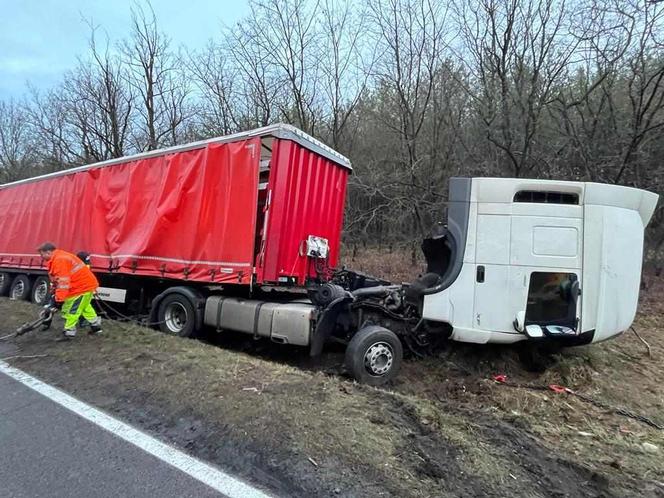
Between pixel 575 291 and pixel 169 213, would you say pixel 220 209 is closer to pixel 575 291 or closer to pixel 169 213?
pixel 169 213

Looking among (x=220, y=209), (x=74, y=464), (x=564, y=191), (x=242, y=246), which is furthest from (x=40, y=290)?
(x=564, y=191)

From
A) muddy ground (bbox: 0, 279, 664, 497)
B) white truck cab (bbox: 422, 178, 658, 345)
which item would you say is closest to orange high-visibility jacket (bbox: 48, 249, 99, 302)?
muddy ground (bbox: 0, 279, 664, 497)

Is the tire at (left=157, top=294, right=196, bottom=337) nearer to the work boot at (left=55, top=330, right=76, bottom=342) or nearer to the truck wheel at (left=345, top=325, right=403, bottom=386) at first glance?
the work boot at (left=55, top=330, right=76, bottom=342)

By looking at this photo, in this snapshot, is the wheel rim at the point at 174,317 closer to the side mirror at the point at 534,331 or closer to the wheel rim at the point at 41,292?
the side mirror at the point at 534,331

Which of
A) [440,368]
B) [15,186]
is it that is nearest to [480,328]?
[440,368]

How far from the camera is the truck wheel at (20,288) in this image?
1121cm

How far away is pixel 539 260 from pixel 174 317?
17.9 feet

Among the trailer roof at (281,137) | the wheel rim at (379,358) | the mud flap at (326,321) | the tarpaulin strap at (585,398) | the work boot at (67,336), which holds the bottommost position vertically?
the work boot at (67,336)

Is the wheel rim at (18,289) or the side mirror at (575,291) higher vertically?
the side mirror at (575,291)

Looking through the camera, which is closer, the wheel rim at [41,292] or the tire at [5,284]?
the wheel rim at [41,292]

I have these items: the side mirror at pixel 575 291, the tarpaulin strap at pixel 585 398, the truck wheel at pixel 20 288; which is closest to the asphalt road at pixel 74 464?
the tarpaulin strap at pixel 585 398

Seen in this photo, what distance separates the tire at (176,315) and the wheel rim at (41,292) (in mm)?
5140

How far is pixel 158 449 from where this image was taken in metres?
3.14

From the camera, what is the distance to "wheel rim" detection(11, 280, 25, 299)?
11.4 metres
